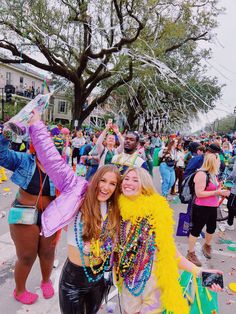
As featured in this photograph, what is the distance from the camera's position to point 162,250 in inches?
Result: 67.5

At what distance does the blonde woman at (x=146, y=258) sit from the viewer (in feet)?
5.54

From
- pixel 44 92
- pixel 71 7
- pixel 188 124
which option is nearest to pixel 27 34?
pixel 71 7

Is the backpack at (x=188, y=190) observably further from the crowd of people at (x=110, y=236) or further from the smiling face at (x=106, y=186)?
the smiling face at (x=106, y=186)

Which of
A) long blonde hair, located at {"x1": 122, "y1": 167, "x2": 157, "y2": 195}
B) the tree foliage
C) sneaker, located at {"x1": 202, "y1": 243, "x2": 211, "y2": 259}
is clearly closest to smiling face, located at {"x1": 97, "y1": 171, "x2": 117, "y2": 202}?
long blonde hair, located at {"x1": 122, "y1": 167, "x2": 157, "y2": 195}

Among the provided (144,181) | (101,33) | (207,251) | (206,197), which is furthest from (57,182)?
(101,33)

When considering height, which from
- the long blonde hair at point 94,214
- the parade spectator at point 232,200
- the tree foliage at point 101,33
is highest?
the tree foliage at point 101,33

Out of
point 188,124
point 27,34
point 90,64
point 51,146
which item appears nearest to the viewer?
point 51,146

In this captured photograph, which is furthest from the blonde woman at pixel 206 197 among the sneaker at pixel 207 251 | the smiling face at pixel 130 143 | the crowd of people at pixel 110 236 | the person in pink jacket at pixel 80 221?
the person in pink jacket at pixel 80 221

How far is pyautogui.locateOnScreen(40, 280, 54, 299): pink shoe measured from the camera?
2.74 meters

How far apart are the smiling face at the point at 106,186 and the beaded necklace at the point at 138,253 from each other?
0.25 meters

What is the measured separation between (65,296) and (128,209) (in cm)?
67

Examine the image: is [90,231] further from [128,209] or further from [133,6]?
[133,6]

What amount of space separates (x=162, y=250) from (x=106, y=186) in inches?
21.2

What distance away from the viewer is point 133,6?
1334 cm
